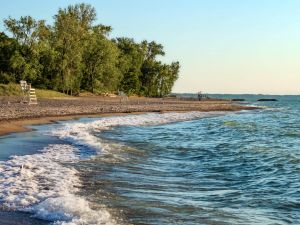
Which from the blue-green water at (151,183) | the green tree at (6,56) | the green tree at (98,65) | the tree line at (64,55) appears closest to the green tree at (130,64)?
the tree line at (64,55)

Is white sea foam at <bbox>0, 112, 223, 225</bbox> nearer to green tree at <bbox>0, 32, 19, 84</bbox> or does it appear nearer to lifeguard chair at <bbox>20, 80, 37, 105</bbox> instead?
lifeguard chair at <bbox>20, 80, 37, 105</bbox>

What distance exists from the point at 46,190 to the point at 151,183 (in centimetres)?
284

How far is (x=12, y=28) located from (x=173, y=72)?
6626 cm

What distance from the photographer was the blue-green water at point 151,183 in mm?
8109

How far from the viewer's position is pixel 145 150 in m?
18.7

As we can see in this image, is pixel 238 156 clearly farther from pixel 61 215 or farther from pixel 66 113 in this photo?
pixel 66 113

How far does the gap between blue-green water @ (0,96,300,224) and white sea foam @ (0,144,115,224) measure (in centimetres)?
2

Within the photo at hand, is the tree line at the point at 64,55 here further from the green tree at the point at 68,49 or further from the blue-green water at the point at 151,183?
the blue-green water at the point at 151,183

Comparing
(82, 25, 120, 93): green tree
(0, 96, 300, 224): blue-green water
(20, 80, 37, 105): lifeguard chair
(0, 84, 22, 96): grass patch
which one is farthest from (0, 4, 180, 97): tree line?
(0, 96, 300, 224): blue-green water

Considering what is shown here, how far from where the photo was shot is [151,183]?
445 inches

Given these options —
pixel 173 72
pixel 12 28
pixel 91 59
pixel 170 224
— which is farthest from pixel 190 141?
pixel 173 72

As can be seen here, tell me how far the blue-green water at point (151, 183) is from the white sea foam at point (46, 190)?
0.02m

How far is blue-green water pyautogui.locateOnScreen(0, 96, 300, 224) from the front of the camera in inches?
319

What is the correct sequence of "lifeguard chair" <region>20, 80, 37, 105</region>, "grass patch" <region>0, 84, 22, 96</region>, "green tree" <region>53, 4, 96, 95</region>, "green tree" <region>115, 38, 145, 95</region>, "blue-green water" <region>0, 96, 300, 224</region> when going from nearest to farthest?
1. "blue-green water" <region>0, 96, 300, 224</region>
2. "lifeguard chair" <region>20, 80, 37, 105</region>
3. "grass patch" <region>0, 84, 22, 96</region>
4. "green tree" <region>53, 4, 96, 95</region>
5. "green tree" <region>115, 38, 145, 95</region>
